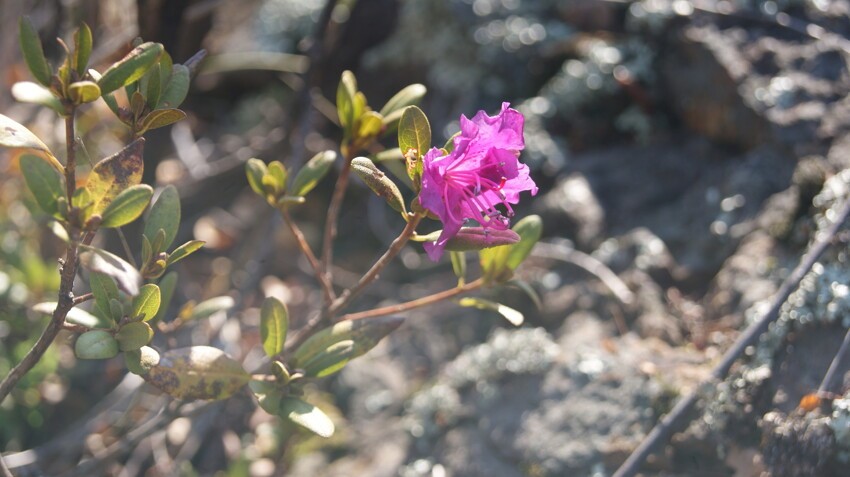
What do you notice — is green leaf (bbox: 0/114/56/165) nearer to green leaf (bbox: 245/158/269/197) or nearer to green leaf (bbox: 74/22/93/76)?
green leaf (bbox: 74/22/93/76)

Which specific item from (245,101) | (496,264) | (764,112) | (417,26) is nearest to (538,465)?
(496,264)

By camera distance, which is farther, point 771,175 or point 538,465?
point 771,175

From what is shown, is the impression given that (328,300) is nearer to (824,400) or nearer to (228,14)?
(824,400)

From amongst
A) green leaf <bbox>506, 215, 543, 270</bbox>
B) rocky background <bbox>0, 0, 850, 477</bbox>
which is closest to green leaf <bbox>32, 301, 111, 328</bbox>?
green leaf <bbox>506, 215, 543, 270</bbox>

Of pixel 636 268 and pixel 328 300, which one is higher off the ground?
pixel 328 300

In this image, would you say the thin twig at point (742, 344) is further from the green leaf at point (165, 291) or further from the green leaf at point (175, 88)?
the green leaf at point (175, 88)

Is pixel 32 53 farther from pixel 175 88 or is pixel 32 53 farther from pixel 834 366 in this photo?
pixel 834 366

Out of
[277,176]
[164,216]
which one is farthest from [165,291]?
[277,176]
